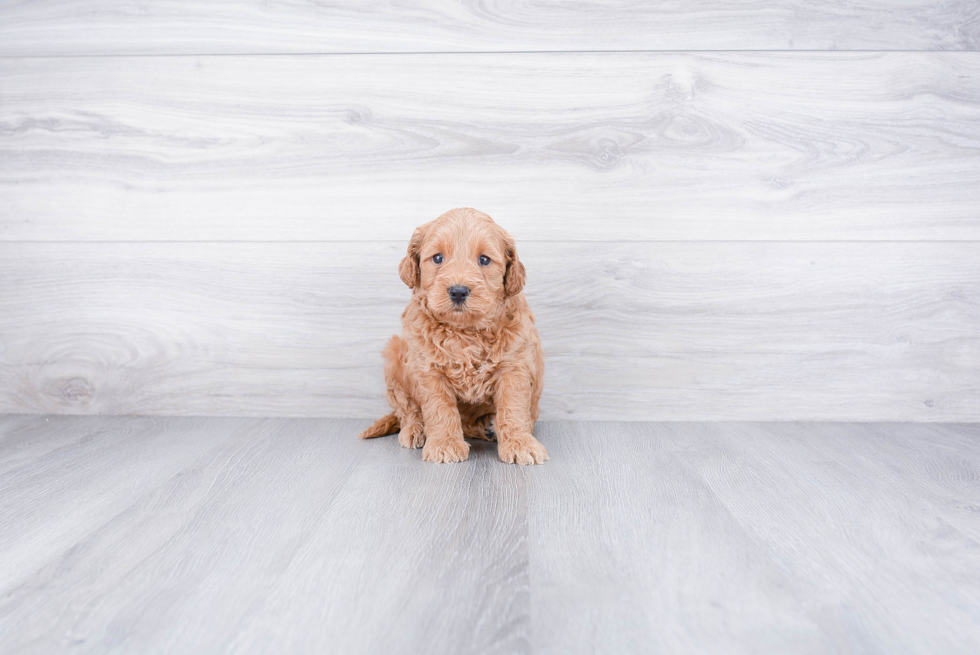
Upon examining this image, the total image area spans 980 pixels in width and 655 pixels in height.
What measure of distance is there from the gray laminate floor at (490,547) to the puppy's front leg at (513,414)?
0.19 ft

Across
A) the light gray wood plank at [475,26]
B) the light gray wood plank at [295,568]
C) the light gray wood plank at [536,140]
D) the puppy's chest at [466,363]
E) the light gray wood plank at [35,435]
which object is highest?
the light gray wood plank at [475,26]

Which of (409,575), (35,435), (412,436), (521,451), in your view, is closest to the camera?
(409,575)

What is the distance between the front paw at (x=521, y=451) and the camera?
5.20 ft

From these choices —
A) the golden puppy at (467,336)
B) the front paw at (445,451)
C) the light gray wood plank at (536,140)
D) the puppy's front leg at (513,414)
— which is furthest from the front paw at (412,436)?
the light gray wood plank at (536,140)

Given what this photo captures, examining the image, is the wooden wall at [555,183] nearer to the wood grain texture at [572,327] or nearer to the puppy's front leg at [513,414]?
the wood grain texture at [572,327]

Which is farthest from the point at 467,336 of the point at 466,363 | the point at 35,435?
the point at 35,435

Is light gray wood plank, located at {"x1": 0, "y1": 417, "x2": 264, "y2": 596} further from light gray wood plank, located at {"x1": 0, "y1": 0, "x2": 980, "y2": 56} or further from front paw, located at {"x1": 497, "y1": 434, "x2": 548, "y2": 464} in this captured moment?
light gray wood plank, located at {"x1": 0, "y1": 0, "x2": 980, "y2": 56}

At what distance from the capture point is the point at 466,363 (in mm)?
1634

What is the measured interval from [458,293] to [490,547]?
2.00 ft

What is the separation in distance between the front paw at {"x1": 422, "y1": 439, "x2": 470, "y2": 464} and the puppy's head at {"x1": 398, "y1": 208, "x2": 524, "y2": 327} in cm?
29

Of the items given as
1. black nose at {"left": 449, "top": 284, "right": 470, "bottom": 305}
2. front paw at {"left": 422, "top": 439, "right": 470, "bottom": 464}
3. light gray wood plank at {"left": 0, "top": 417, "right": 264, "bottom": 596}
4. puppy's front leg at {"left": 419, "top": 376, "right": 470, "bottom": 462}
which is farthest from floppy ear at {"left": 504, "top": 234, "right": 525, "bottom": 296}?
light gray wood plank at {"left": 0, "top": 417, "right": 264, "bottom": 596}

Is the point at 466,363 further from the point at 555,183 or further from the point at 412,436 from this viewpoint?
the point at 555,183

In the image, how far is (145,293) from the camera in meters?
2.06

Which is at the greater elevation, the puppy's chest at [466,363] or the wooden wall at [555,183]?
the wooden wall at [555,183]
